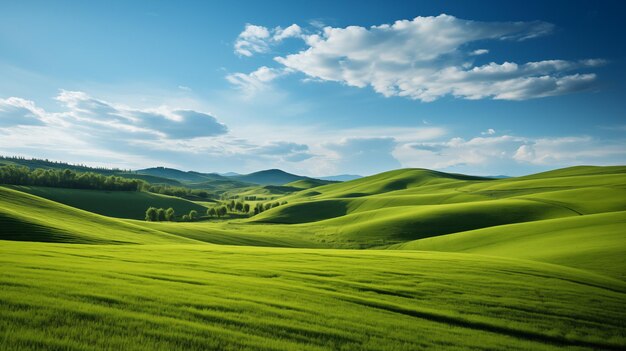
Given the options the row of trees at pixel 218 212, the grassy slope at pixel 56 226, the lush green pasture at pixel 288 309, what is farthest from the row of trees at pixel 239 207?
the lush green pasture at pixel 288 309

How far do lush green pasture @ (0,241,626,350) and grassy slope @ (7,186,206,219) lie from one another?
13533 centimetres

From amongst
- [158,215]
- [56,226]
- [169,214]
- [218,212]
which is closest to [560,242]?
[56,226]

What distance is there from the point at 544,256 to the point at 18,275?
158ft

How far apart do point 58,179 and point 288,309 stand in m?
184

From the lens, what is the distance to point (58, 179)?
6147 inches

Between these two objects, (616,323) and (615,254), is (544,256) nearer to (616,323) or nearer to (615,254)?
(615,254)

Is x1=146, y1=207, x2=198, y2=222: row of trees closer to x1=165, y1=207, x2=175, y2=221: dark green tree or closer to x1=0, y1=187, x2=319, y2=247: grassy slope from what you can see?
x1=165, y1=207, x2=175, y2=221: dark green tree

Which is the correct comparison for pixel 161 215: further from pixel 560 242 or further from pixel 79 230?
pixel 560 242

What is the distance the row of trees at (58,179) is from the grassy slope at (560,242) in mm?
152724

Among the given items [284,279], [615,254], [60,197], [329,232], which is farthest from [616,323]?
[60,197]

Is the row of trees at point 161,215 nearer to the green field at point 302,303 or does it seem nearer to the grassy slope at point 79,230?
the grassy slope at point 79,230

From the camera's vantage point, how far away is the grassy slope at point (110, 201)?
13538cm

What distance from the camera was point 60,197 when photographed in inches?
5389

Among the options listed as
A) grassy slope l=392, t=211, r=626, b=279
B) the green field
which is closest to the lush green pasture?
the green field
